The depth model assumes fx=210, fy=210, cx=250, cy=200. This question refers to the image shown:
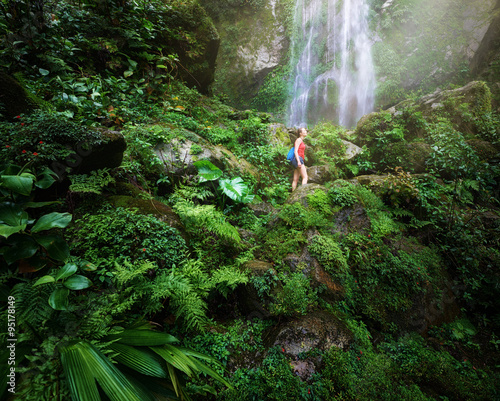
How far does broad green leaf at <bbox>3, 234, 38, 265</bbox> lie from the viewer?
1609mm

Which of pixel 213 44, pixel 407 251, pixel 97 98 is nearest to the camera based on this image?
pixel 407 251

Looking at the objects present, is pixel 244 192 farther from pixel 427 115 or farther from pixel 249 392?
pixel 427 115

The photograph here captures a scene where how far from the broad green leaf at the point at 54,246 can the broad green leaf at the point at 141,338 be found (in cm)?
77

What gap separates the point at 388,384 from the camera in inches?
90.7

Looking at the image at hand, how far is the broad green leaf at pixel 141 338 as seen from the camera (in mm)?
1586

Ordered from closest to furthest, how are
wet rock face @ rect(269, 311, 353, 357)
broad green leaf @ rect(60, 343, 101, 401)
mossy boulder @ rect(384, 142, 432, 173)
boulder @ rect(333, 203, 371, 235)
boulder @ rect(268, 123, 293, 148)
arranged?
broad green leaf @ rect(60, 343, 101, 401), wet rock face @ rect(269, 311, 353, 357), boulder @ rect(333, 203, 371, 235), mossy boulder @ rect(384, 142, 432, 173), boulder @ rect(268, 123, 293, 148)

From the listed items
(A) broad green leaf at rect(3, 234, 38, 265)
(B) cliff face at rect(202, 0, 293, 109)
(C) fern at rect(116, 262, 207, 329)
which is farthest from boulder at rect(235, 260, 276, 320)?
(B) cliff face at rect(202, 0, 293, 109)

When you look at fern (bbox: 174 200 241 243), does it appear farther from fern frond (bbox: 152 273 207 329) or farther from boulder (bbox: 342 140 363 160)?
boulder (bbox: 342 140 363 160)

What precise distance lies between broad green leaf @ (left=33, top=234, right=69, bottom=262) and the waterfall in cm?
1514

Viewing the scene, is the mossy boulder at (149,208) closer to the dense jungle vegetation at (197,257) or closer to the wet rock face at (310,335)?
the dense jungle vegetation at (197,257)

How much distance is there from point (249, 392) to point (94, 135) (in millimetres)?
3542

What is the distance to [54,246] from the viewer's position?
5.75 feet

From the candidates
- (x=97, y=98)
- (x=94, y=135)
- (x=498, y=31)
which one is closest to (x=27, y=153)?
(x=94, y=135)

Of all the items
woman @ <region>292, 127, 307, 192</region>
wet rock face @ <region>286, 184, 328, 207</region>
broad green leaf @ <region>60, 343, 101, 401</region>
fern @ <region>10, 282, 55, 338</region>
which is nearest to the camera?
broad green leaf @ <region>60, 343, 101, 401</region>
